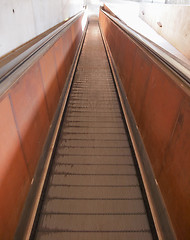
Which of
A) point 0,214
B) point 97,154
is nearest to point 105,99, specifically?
point 97,154

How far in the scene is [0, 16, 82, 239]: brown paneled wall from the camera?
1.23 metres

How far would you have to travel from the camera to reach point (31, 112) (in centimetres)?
175

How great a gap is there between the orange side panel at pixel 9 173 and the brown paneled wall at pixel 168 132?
125 centimetres

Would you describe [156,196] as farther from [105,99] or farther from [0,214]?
[105,99]

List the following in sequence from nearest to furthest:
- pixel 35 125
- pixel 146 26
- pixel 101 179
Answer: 1. pixel 35 125
2. pixel 101 179
3. pixel 146 26

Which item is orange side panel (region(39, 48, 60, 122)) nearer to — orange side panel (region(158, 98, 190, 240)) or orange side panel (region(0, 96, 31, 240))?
orange side panel (region(0, 96, 31, 240))

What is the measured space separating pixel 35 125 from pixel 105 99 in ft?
6.35

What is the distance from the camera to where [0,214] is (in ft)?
3.83

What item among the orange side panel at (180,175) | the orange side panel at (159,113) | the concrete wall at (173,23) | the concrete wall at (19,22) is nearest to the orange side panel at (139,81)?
the orange side panel at (159,113)

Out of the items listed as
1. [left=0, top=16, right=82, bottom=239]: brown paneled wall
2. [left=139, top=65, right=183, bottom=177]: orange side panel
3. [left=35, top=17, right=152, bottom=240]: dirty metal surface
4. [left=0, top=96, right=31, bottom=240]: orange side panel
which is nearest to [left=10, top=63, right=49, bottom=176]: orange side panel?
[left=0, top=16, right=82, bottom=239]: brown paneled wall

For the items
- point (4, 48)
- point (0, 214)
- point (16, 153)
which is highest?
point (4, 48)

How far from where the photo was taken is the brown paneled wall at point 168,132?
1.27 metres

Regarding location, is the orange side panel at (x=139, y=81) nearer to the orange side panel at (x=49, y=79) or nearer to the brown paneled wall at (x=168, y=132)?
the brown paneled wall at (x=168, y=132)

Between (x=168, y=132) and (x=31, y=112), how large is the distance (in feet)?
4.22
